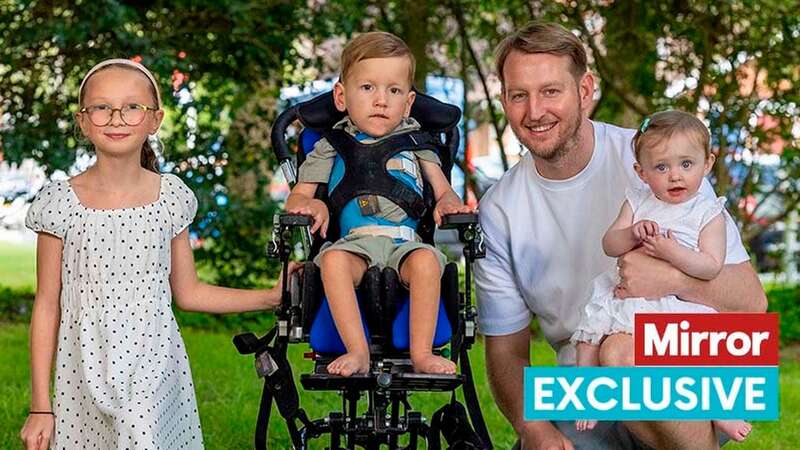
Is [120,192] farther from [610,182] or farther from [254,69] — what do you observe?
[254,69]

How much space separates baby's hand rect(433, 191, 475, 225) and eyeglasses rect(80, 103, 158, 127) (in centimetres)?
89

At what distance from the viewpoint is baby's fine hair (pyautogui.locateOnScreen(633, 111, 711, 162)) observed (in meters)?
3.90

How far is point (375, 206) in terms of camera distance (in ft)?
14.2

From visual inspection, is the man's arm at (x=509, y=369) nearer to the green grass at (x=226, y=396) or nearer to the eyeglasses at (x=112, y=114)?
the eyeglasses at (x=112, y=114)

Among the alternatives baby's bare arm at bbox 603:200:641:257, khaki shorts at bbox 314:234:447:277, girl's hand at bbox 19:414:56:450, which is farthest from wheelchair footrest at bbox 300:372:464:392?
girl's hand at bbox 19:414:56:450

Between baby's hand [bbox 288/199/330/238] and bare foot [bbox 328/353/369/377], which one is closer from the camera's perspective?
bare foot [bbox 328/353/369/377]

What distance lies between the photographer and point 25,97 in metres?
8.78

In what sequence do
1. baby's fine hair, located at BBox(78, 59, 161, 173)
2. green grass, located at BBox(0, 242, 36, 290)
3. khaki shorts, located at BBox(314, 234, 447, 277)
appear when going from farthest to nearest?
1. green grass, located at BBox(0, 242, 36, 290)
2. khaki shorts, located at BBox(314, 234, 447, 277)
3. baby's fine hair, located at BBox(78, 59, 161, 173)

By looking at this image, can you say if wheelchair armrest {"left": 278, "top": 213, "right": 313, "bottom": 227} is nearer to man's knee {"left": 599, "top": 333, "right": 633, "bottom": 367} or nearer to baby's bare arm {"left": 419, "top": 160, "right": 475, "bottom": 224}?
baby's bare arm {"left": 419, "top": 160, "right": 475, "bottom": 224}

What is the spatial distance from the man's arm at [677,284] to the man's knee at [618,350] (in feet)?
0.41

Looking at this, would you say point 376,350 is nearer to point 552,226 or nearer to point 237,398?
point 552,226

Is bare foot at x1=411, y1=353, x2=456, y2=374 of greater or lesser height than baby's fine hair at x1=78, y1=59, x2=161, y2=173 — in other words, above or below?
below

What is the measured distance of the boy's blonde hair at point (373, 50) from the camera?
4285 millimetres

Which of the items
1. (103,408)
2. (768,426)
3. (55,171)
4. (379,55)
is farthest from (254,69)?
(103,408)
